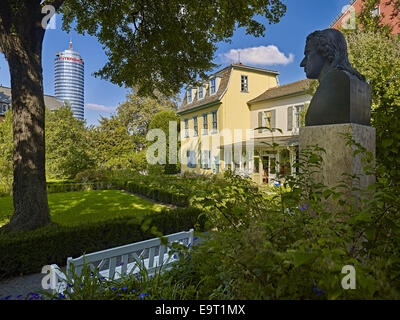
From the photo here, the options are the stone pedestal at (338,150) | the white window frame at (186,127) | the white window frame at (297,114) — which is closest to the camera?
the stone pedestal at (338,150)

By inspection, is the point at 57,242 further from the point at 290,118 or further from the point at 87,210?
the point at 290,118

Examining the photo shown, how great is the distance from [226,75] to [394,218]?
1959cm

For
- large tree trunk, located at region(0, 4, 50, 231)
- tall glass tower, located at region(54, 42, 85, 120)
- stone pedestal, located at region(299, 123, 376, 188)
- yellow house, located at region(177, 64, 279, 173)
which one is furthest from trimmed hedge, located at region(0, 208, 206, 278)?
tall glass tower, located at region(54, 42, 85, 120)

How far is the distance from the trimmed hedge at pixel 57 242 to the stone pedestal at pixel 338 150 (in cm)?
218

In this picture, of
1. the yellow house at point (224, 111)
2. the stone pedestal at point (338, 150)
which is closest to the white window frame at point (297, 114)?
the yellow house at point (224, 111)

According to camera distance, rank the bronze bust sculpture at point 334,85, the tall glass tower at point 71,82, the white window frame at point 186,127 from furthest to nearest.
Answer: the tall glass tower at point 71,82 < the white window frame at point 186,127 < the bronze bust sculpture at point 334,85

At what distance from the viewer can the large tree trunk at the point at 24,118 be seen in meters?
5.97

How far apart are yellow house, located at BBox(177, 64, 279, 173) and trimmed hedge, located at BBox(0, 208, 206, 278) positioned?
12.8m

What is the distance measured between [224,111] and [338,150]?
1718cm

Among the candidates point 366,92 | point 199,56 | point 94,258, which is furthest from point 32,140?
point 366,92

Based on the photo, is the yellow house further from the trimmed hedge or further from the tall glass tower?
the tall glass tower

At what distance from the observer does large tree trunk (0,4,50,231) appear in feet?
19.6

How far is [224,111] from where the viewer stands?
19.2 meters

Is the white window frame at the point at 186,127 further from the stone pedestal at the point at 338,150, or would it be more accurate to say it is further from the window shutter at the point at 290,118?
the stone pedestal at the point at 338,150
